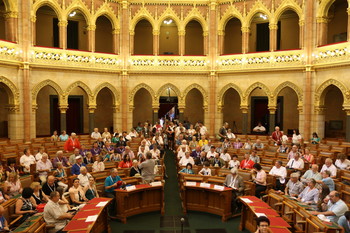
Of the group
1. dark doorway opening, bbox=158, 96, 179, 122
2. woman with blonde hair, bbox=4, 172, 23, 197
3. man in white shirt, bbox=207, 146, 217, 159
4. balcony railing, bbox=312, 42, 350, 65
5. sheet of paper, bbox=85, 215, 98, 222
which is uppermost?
balcony railing, bbox=312, 42, 350, 65

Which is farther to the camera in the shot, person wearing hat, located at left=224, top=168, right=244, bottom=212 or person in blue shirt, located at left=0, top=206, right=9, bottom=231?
person wearing hat, located at left=224, top=168, right=244, bottom=212

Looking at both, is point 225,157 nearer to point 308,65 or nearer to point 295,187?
point 295,187

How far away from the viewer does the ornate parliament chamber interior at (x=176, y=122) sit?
Answer: 834 cm

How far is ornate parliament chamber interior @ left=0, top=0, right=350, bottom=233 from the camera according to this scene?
834 centimetres

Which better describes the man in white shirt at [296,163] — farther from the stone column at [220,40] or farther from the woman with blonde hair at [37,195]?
the stone column at [220,40]

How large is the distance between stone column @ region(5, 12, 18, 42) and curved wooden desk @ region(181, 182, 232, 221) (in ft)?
41.0

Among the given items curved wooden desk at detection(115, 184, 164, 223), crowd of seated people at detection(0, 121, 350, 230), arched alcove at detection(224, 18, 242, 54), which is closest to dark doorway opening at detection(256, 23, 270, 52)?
arched alcove at detection(224, 18, 242, 54)

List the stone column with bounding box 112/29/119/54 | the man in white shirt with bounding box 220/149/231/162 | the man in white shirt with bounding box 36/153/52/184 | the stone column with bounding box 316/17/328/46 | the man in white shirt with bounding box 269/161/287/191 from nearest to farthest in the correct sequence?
1. the man in white shirt with bounding box 269/161/287/191
2. the man in white shirt with bounding box 36/153/52/184
3. the man in white shirt with bounding box 220/149/231/162
4. the stone column with bounding box 316/17/328/46
5. the stone column with bounding box 112/29/119/54

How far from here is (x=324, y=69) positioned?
1667cm

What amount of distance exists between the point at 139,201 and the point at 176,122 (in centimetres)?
1189

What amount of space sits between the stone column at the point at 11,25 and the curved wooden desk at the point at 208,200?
12.5 m

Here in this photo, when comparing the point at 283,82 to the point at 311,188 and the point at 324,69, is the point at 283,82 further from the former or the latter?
the point at 311,188

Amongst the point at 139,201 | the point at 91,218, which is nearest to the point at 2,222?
the point at 91,218

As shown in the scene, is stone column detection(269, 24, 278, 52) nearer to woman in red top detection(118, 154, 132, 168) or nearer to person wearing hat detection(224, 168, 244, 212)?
person wearing hat detection(224, 168, 244, 212)
